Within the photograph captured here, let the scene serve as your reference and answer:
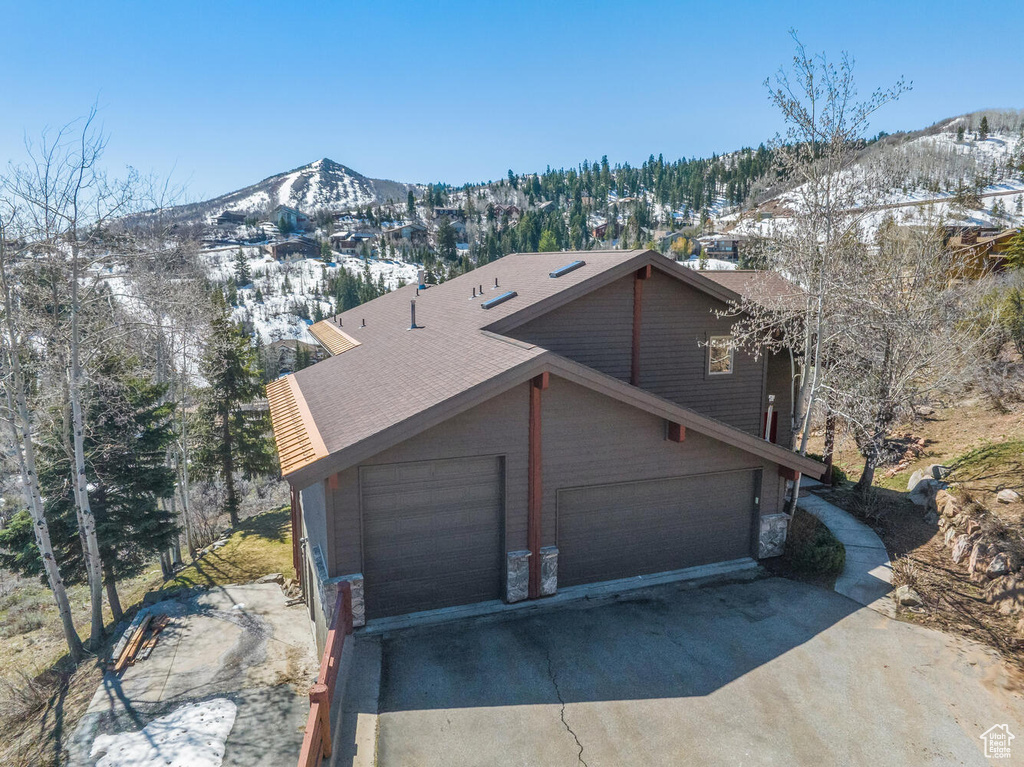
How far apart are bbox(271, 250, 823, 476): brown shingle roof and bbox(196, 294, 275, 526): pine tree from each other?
253 inches

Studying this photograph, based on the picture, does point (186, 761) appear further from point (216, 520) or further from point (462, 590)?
point (216, 520)

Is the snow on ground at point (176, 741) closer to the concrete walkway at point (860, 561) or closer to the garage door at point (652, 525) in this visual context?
the garage door at point (652, 525)

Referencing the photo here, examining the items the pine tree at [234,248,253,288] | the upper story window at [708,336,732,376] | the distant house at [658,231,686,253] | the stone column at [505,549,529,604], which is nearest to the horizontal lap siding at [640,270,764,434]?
the upper story window at [708,336,732,376]

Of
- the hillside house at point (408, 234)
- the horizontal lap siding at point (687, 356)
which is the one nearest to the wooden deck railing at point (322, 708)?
the horizontal lap siding at point (687, 356)

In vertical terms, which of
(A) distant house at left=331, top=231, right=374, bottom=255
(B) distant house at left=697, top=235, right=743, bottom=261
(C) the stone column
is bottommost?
(C) the stone column

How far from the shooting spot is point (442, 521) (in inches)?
396

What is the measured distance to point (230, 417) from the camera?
2542 cm

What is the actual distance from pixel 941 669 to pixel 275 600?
1247 centimetres

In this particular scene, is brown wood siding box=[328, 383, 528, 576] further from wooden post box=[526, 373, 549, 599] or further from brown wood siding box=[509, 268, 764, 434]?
brown wood siding box=[509, 268, 764, 434]

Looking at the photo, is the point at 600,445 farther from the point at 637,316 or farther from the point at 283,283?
the point at 283,283

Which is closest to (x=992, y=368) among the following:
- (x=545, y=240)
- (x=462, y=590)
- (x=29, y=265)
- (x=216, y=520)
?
(x=462, y=590)

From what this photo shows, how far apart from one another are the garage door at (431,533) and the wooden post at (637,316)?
18.7 feet

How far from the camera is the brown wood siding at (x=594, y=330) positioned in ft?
45.6

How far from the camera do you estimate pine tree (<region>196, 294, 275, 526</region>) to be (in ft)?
79.6
